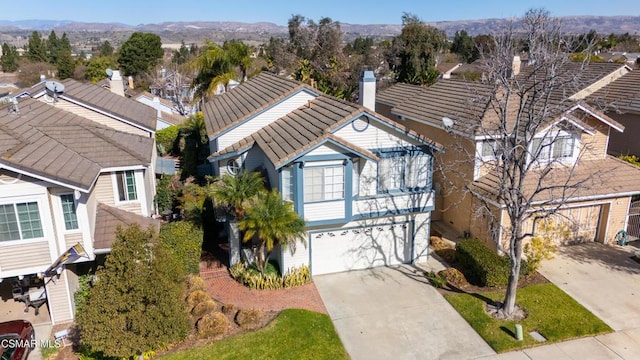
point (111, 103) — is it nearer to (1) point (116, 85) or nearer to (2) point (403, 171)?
(1) point (116, 85)

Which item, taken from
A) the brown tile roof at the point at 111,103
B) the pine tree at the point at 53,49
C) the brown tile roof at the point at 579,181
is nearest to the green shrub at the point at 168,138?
→ the brown tile roof at the point at 111,103

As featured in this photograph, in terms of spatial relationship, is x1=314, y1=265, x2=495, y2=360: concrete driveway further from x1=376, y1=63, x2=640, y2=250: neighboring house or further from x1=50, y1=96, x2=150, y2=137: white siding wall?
x1=50, y1=96, x2=150, y2=137: white siding wall

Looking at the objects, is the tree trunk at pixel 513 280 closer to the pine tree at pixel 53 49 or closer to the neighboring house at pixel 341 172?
the neighboring house at pixel 341 172

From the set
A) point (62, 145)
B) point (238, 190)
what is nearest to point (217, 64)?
point (62, 145)

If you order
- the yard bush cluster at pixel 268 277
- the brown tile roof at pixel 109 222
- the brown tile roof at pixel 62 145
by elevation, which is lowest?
the yard bush cluster at pixel 268 277

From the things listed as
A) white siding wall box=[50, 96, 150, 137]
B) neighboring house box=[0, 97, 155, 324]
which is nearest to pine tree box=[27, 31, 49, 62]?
white siding wall box=[50, 96, 150, 137]

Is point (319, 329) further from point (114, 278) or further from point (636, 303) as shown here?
point (636, 303)

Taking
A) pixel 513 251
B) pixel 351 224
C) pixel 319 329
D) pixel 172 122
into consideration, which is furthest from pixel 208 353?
pixel 172 122
